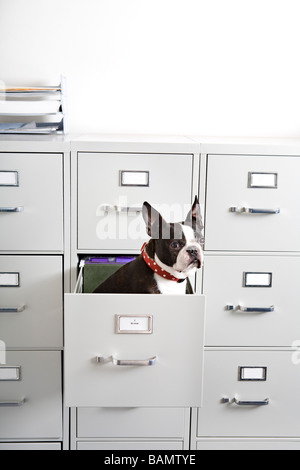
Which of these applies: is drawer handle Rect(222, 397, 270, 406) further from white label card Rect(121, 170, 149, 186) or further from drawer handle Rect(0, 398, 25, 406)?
white label card Rect(121, 170, 149, 186)

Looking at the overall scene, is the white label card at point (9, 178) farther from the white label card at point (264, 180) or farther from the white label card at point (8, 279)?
the white label card at point (264, 180)

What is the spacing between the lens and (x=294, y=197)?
1.72m

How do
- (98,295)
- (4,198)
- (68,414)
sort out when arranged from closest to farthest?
(98,295)
(4,198)
(68,414)

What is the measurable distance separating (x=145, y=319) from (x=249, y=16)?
129 cm

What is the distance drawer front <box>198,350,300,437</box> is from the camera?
1814mm

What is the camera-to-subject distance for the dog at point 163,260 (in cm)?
147

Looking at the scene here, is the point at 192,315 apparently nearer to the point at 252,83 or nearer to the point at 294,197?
the point at 294,197

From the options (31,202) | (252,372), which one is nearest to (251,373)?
(252,372)

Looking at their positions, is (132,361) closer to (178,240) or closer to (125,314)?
(125,314)

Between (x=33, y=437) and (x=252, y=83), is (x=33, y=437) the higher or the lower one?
the lower one

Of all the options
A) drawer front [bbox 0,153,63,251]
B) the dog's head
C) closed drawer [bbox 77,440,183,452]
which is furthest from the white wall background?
closed drawer [bbox 77,440,183,452]

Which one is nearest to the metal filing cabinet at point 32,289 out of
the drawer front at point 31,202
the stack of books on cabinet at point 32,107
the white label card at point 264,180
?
the drawer front at point 31,202

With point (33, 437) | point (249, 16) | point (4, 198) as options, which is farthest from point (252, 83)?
point (33, 437)

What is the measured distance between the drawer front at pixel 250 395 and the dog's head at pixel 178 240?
45 cm
